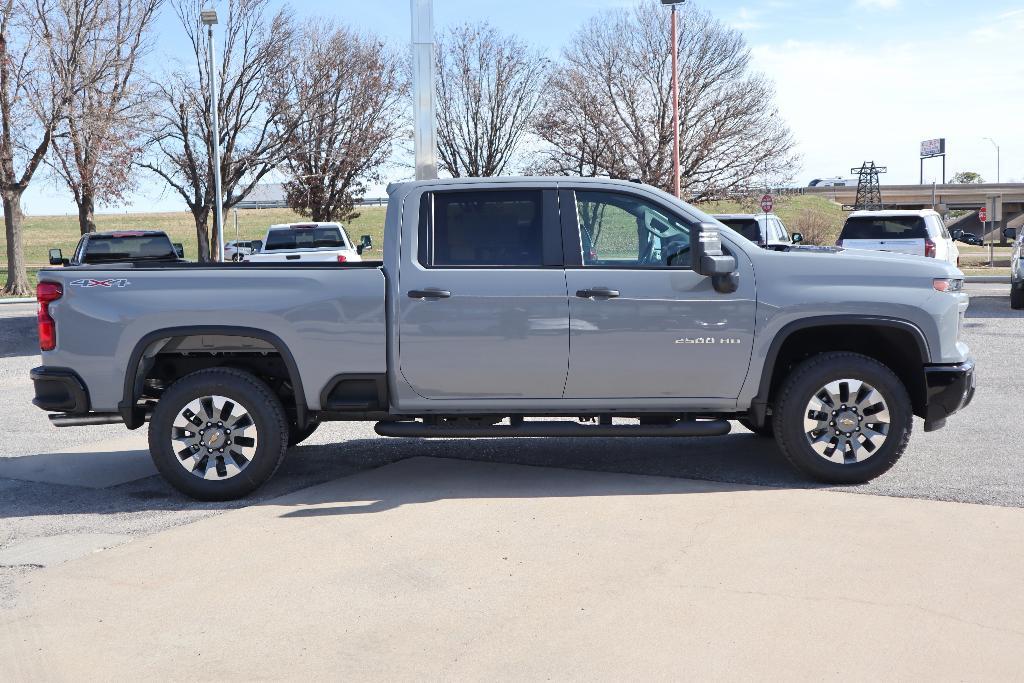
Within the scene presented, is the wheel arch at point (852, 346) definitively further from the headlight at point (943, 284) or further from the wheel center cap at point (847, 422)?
the wheel center cap at point (847, 422)

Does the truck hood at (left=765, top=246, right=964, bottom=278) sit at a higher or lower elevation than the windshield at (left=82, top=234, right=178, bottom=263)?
lower

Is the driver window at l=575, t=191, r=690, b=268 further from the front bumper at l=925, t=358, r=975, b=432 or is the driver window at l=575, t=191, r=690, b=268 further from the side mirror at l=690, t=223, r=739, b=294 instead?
the front bumper at l=925, t=358, r=975, b=432

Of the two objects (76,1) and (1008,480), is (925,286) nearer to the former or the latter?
(1008,480)

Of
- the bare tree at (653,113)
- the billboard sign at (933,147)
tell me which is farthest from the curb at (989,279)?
the billboard sign at (933,147)

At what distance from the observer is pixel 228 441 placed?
6.29 meters

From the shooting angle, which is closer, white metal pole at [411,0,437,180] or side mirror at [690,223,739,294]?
side mirror at [690,223,739,294]

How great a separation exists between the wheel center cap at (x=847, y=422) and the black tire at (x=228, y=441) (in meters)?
3.39

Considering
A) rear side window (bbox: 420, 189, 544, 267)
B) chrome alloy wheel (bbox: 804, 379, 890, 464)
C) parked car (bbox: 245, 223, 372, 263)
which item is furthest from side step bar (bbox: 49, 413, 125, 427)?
parked car (bbox: 245, 223, 372, 263)

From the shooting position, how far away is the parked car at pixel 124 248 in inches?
687

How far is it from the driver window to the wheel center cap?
133cm

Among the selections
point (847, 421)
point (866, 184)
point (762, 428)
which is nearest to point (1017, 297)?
point (762, 428)

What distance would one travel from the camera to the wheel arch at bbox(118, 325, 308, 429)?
623 cm

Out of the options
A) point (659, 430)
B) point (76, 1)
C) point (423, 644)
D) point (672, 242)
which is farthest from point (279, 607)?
point (76, 1)

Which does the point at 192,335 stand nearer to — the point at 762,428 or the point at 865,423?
the point at 762,428
